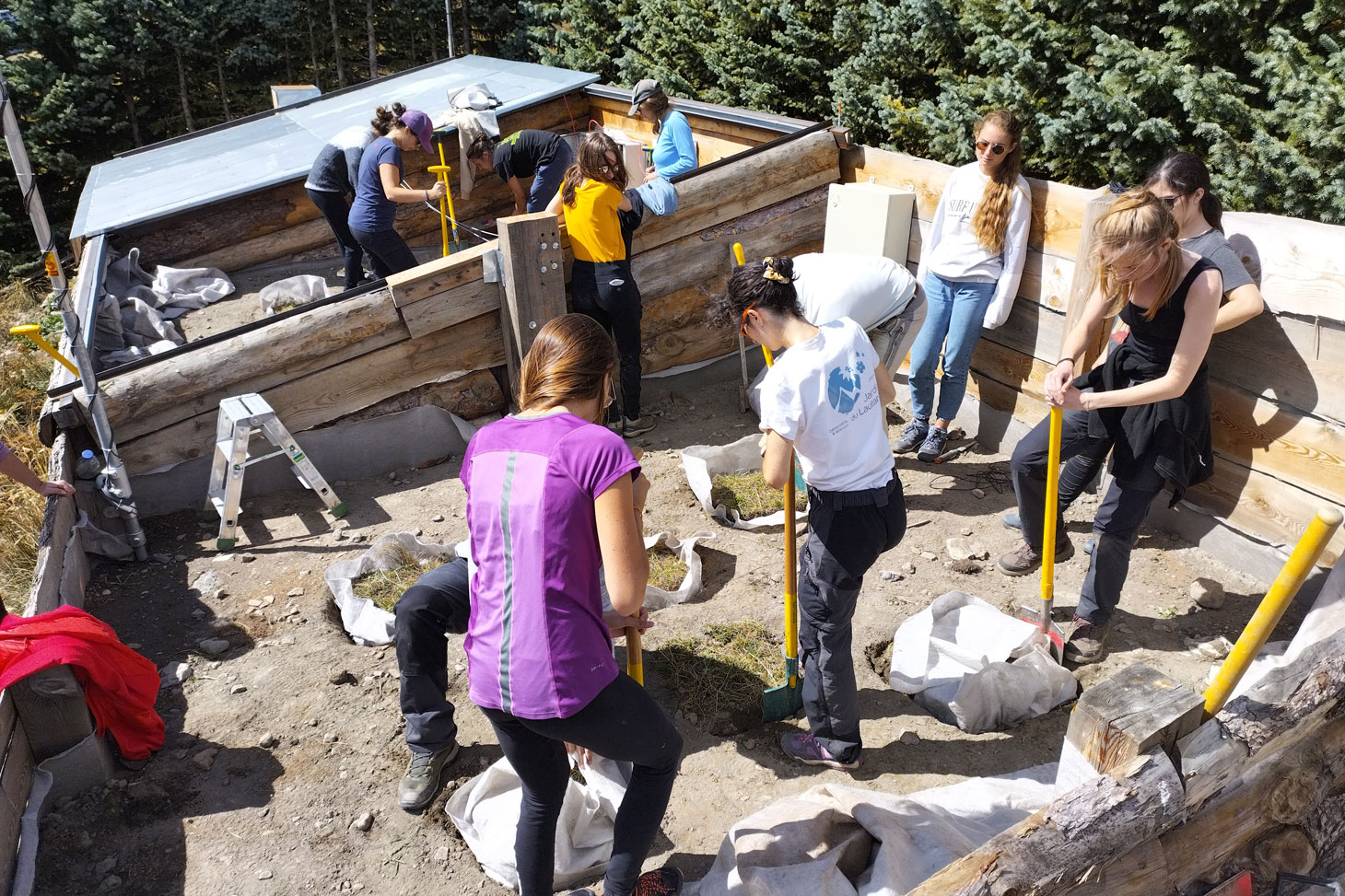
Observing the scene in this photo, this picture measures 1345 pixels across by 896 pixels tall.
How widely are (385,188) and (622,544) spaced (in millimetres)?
4651

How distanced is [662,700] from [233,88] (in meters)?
14.7

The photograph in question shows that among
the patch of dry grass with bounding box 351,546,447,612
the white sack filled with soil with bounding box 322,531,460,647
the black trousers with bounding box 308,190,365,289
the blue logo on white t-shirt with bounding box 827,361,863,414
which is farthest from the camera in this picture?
the black trousers with bounding box 308,190,365,289

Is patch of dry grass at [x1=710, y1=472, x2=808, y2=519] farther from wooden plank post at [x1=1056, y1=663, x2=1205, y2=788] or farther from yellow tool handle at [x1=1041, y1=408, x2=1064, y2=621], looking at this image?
wooden plank post at [x1=1056, y1=663, x2=1205, y2=788]

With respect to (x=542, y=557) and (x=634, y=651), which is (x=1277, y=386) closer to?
(x=634, y=651)

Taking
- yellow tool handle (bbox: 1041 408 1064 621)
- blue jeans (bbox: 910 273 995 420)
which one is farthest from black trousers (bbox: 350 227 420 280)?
yellow tool handle (bbox: 1041 408 1064 621)

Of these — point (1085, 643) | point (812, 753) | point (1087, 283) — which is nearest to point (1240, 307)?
point (1087, 283)

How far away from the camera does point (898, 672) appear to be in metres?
3.90

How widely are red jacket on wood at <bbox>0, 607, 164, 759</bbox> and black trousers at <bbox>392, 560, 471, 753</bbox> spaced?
3.25 ft

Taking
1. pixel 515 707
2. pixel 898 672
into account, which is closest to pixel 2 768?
pixel 515 707

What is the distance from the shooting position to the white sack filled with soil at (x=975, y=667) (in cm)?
366

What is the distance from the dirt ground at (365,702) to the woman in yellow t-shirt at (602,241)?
0.94 meters

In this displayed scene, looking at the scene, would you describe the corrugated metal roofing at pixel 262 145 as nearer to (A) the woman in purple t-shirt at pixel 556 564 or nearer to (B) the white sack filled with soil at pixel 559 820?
(B) the white sack filled with soil at pixel 559 820

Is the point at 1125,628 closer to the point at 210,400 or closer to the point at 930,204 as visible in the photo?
the point at 930,204

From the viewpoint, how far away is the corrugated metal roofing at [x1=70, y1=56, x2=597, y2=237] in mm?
7465
